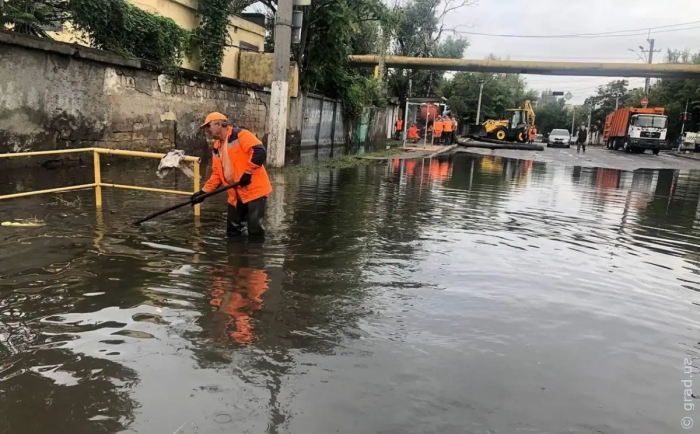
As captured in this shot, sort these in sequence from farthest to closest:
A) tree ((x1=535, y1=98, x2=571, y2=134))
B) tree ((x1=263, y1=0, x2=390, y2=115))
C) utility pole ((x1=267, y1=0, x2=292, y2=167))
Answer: tree ((x1=535, y1=98, x2=571, y2=134)), tree ((x1=263, y1=0, x2=390, y2=115)), utility pole ((x1=267, y1=0, x2=292, y2=167))

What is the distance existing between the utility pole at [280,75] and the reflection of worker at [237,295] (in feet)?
24.9

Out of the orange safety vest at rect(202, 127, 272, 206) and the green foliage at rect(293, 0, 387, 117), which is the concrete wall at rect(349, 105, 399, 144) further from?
the orange safety vest at rect(202, 127, 272, 206)

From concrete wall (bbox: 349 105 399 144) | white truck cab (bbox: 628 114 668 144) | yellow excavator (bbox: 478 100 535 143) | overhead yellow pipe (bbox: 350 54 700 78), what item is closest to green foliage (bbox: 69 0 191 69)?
concrete wall (bbox: 349 105 399 144)

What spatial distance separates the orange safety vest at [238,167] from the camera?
576 centimetres

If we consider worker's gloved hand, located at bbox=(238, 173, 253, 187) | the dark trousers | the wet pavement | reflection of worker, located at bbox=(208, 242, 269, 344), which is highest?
worker's gloved hand, located at bbox=(238, 173, 253, 187)

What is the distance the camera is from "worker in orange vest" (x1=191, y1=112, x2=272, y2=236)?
5.71 m

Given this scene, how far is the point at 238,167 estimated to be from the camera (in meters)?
5.89

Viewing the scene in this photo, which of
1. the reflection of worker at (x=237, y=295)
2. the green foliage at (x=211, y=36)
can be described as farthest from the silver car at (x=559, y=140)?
the reflection of worker at (x=237, y=295)

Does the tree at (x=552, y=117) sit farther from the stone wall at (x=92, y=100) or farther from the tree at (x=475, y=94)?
the stone wall at (x=92, y=100)

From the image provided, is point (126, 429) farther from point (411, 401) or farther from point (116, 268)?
point (116, 268)

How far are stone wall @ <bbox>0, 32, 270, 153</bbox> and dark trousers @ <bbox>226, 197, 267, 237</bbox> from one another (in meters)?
5.38

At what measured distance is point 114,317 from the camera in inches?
152

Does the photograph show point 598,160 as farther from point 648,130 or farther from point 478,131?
point 478,131

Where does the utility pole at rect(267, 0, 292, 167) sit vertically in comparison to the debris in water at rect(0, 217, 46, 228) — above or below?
above
